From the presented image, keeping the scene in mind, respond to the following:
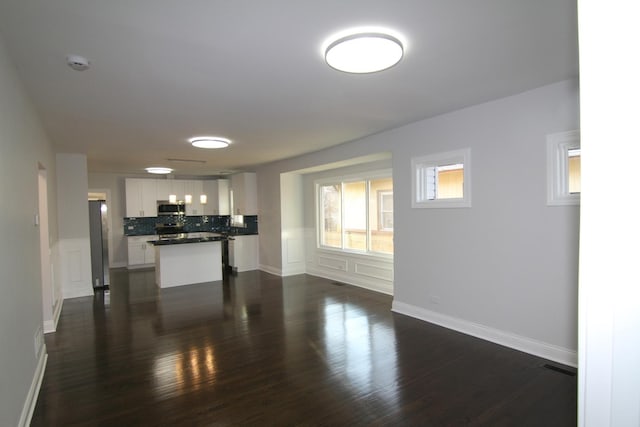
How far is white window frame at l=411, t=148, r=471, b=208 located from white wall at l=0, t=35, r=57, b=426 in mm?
3983

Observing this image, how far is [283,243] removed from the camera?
7.66m

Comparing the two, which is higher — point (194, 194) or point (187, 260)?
point (194, 194)

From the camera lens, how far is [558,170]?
10.4ft

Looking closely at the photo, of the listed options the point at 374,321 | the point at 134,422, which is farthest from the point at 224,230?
the point at 134,422

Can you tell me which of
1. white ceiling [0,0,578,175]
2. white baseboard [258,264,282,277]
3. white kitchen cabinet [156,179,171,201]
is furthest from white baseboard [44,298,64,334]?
white kitchen cabinet [156,179,171,201]

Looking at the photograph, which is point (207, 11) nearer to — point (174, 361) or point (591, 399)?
point (591, 399)

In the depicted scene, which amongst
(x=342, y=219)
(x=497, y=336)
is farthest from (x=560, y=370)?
(x=342, y=219)

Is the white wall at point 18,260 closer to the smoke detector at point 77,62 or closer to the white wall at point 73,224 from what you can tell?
the smoke detector at point 77,62

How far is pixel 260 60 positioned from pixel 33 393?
3.14 m

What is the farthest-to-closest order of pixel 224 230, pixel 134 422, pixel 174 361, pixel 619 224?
pixel 224 230 → pixel 174 361 → pixel 134 422 → pixel 619 224

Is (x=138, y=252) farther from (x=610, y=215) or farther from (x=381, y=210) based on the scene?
(x=610, y=215)

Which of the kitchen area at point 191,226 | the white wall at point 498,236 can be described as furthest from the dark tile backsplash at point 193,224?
the white wall at point 498,236

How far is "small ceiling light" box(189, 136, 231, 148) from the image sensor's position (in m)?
4.97

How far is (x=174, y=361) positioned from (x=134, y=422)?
0.96m
